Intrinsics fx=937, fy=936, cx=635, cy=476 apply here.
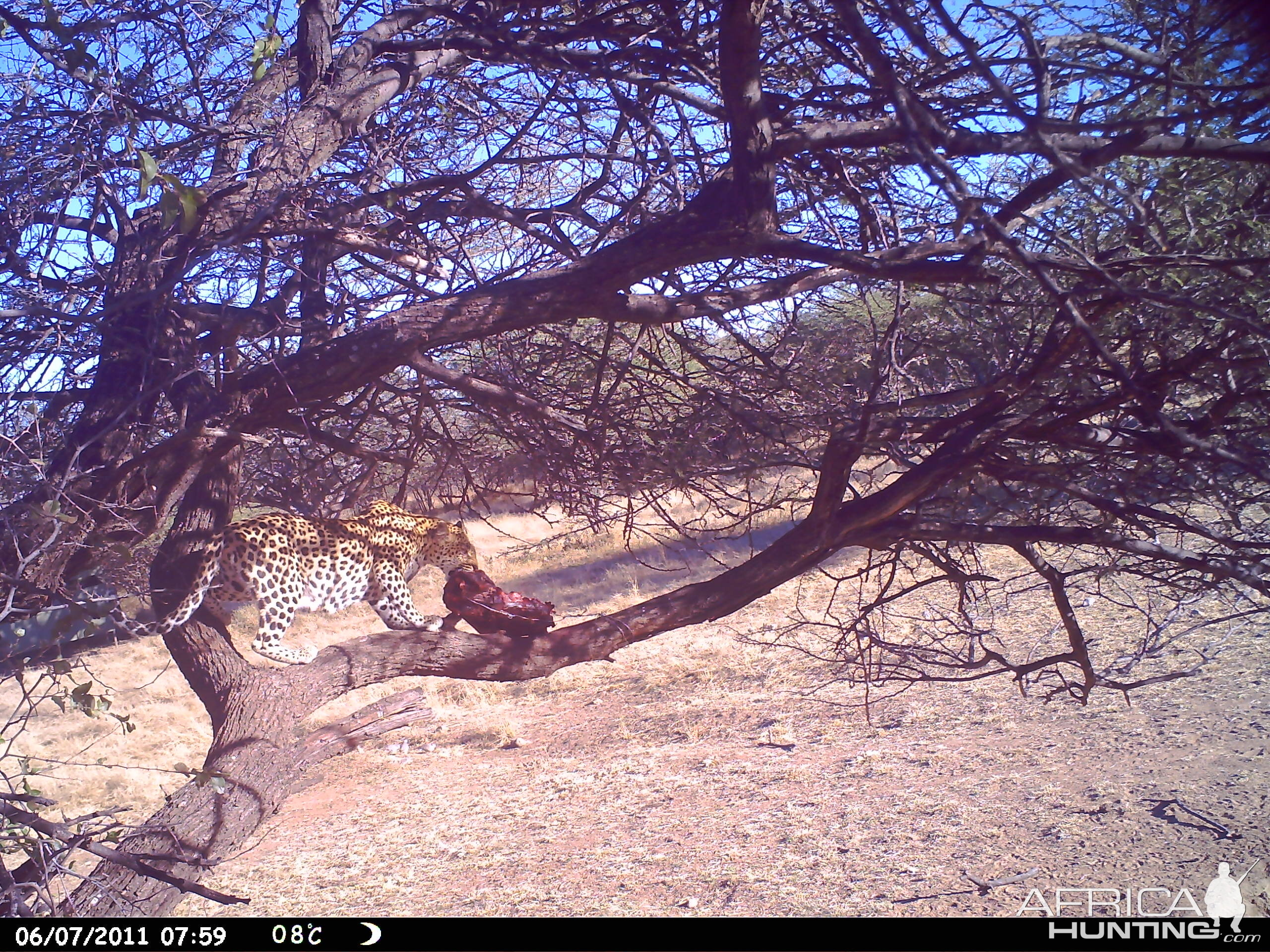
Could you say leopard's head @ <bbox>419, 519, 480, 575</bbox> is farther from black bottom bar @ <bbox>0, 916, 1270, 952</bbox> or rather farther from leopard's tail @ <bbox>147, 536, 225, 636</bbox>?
black bottom bar @ <bbox>0, 916, 1270, 952</bbox>

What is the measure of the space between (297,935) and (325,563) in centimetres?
220

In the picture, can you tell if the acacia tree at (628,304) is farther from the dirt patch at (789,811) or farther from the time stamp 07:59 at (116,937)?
the dirt patch at (789,811)

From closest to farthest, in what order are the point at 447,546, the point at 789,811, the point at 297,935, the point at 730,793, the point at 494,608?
the point at 494,608 < the point at 297,935 < the point at 447,546 < the point at 789,811 < the point at 730,793

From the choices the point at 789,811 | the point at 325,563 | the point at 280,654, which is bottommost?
the point at 789,811

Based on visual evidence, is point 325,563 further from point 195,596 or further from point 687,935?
point 687,935

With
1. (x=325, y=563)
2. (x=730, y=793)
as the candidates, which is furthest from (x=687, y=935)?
(x=325, y=563)

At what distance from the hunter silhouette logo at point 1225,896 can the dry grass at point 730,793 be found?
0.30 ft

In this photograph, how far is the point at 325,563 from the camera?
6109 millimetres

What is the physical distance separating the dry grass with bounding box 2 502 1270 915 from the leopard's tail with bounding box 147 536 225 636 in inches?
59.7

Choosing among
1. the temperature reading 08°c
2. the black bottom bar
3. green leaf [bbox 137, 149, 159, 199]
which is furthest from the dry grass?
green leaf [bbox 137, 149, 159, 199]

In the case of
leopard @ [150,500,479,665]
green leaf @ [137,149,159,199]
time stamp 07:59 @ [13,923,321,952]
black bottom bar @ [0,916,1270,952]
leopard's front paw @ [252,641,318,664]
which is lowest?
black bottom bar @ [0,916,1270,952]

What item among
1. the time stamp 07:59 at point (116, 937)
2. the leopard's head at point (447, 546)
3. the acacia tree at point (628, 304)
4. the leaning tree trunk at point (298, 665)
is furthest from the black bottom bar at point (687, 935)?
the leopard's head at point (447, 546)

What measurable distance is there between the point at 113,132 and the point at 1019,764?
25.3 ft

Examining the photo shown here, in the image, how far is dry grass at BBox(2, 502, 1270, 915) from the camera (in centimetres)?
606
